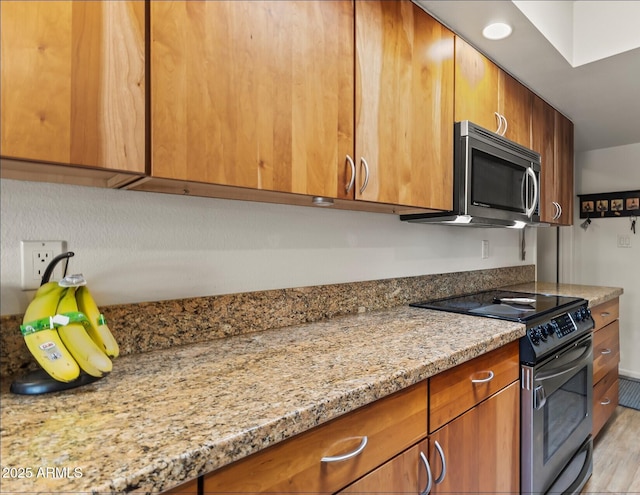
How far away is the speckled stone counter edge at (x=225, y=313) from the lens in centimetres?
87

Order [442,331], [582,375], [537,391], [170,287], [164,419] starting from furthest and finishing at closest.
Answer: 1. [582,375]
2. [537,391]
3. [442,331]
4. [170,287]
5. [164,419]

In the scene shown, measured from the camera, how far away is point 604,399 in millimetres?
2330

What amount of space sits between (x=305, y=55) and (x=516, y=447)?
1520mm

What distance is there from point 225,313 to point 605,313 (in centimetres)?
237

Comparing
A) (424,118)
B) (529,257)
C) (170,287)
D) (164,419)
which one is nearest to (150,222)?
(170,287)

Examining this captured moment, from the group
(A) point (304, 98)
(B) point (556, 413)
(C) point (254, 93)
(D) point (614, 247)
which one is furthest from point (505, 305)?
(D) point (614, 247)

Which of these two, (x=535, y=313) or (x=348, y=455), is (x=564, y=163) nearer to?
(x=535, y=313)

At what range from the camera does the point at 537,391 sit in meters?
1.40

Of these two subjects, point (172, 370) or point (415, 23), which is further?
point (415, 23)

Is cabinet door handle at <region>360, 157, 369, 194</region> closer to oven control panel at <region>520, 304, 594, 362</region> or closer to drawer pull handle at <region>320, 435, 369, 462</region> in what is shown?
drawer pull handle at <region>320, 435, 369, 462</region>

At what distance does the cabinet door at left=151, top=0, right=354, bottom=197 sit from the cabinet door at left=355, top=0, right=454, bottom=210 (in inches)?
2.8

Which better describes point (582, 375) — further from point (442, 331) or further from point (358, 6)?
point (358, 6)

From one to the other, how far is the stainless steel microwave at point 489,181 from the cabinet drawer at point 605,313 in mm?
721

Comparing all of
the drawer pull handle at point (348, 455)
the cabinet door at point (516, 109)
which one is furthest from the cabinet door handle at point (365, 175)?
the cabinet door at point (516, 109)
